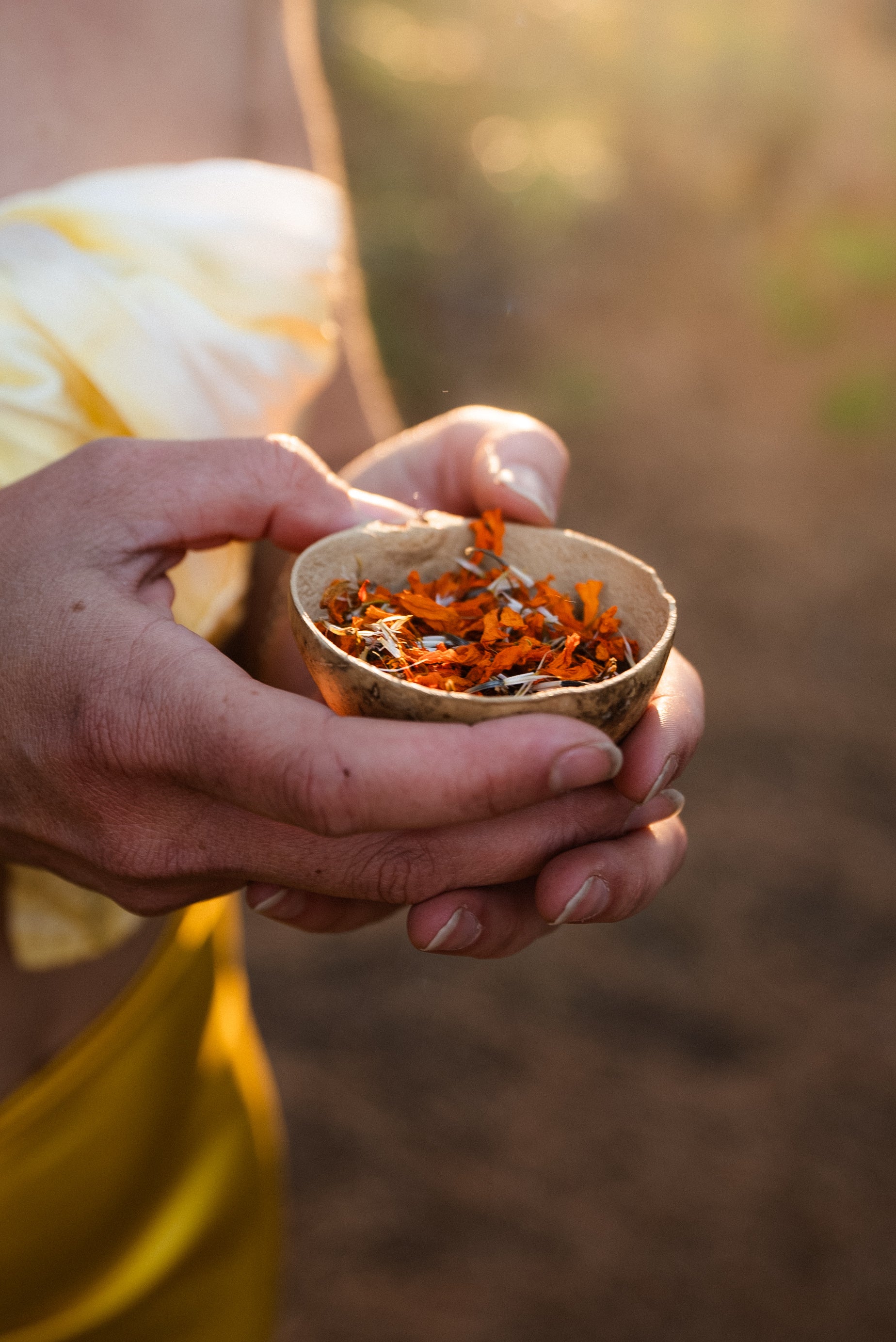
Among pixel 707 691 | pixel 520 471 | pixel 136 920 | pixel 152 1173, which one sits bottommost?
pixel 707 691

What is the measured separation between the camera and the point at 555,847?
4.28 feet

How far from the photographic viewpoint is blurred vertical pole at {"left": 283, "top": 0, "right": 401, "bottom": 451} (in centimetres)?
233

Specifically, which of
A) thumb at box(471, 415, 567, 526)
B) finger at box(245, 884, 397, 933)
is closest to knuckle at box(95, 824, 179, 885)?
finger at box(245, 884, 397, 933)

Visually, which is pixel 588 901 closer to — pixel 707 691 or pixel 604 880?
pixel 604 880

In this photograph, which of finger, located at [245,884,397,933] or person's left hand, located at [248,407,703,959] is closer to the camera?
person's left hand, located at [248,407,703,959]

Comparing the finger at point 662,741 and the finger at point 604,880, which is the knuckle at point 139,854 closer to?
the finger at point 604,880

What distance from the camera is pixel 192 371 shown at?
1.67 meters

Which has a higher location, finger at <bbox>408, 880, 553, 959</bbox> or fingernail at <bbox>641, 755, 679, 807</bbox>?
fingernail at <bbox>641, 755, 679, 807</bbox>

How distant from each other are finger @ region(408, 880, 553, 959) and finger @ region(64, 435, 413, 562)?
0.55 m

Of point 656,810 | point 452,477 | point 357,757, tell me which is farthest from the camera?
point 452,477

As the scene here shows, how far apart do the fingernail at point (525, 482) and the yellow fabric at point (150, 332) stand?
1.51 feet

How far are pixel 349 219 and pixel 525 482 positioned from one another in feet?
3.83

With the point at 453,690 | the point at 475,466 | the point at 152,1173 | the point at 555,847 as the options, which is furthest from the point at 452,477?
the point at 152,1173

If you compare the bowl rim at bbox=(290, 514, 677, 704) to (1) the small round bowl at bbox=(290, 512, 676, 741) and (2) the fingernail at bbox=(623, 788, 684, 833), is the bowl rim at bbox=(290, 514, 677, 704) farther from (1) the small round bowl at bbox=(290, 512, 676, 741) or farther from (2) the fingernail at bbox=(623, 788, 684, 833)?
(2) the fingernail at bbox=(623, 788, 684, 833)
